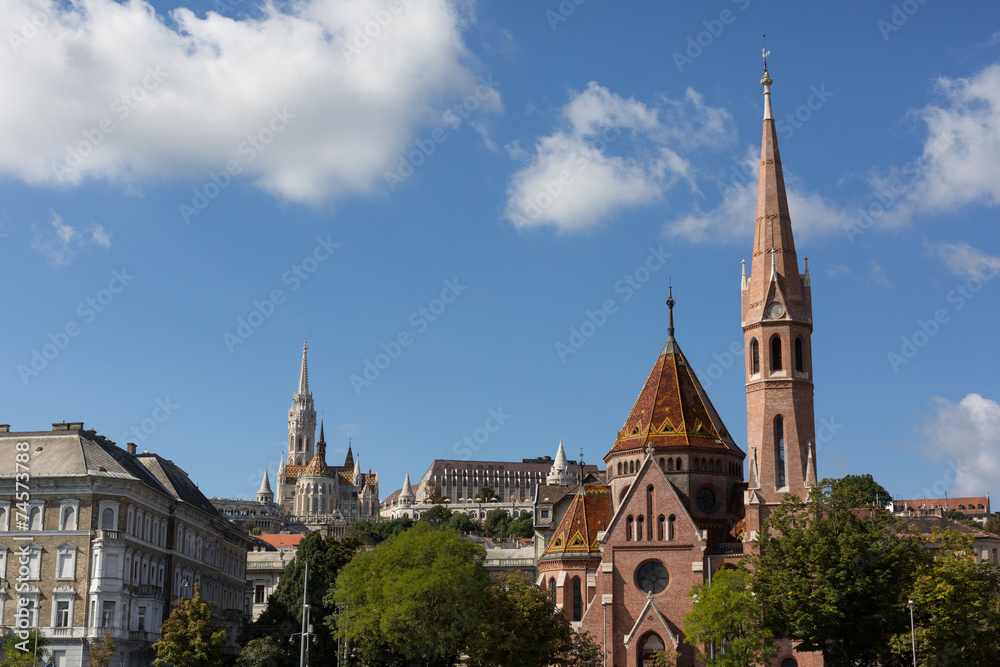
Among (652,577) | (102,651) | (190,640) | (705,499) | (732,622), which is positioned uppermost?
(705,499)

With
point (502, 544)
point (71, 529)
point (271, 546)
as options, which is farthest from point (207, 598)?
point (502, 544)

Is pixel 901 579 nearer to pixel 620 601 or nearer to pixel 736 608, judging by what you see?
pixel 736 608

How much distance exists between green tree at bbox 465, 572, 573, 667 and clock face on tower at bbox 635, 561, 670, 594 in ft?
41.0

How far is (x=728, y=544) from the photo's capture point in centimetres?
7869

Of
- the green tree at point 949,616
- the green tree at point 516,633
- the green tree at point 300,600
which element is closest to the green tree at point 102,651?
the green tree at point 300,600

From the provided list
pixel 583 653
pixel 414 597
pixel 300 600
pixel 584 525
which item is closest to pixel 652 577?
pixel 584 525

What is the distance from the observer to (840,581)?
187 ft

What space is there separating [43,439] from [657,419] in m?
43.3

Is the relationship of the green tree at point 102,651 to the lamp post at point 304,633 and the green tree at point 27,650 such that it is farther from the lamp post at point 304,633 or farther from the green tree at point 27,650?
the lamp post at point 304,633

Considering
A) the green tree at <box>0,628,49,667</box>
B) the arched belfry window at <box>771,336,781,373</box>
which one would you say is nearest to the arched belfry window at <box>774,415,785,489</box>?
the arched belfry window at <box>771,336,781,373</box>

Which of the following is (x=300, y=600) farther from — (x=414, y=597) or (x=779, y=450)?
(x=779, y=450)

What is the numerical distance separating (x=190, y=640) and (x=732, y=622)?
100 ft

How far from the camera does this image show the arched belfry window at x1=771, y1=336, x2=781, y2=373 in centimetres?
7869

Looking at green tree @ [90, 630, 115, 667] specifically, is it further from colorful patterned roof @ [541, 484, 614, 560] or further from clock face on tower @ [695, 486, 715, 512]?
clock face on tower @ [695, 486, 715, 512]
